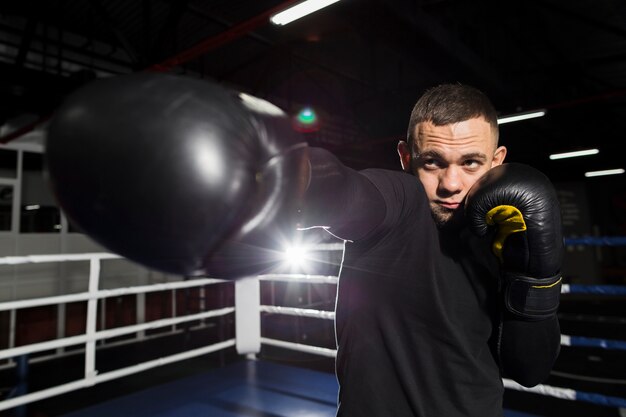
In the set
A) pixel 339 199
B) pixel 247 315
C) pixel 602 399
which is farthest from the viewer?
pixel 247 315

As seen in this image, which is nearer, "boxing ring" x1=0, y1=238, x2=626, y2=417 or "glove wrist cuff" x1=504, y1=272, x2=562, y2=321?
"glove wrist cuff" x1=504, y1=272, x2=562, y2=321

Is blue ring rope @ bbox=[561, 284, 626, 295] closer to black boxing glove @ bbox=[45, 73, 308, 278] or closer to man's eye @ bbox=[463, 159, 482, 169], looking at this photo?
man's eye @ bbox=[463, 159, 482, 169]

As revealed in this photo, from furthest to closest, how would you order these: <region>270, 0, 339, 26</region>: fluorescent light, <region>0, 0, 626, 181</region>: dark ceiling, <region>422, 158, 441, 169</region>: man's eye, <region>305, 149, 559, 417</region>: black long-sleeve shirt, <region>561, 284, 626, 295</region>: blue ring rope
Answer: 1. <region>0, 0, 626, 181</region>: dark ceiling
2. <region>270, 0, 339, 26</region>: fluorescent light
3. <region>561, 284, 626, 295</region>: blue ring rope
4. <region>422, 158, 441, 169</region>: man's eye
5. <region>305, 149, 559, 417</region>: black long-sleeve shirt

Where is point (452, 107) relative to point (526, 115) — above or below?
below

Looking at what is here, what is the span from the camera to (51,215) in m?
5.49

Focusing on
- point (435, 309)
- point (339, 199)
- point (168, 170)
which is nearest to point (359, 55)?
point (435, 309)

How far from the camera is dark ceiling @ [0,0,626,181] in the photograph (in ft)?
13.3

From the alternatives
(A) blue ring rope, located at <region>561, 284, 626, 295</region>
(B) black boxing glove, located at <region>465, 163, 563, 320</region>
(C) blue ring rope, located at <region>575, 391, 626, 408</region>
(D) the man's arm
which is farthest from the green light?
(D) the man's arm

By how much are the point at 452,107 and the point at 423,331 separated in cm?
53

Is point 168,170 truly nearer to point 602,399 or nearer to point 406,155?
point 406,155

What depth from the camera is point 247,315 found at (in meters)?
3.09

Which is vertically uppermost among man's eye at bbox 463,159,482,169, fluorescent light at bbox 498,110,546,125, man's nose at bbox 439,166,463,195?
fluorescent light at bbox 498,110,546,125

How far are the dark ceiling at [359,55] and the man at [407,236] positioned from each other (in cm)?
237

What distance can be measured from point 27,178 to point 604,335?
8.81 meters
